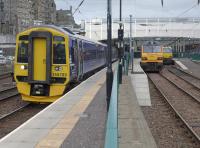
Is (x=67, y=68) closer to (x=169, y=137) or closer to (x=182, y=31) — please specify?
(x=169, y=137)

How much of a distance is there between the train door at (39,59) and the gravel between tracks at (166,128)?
4.09 metres

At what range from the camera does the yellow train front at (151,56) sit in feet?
147

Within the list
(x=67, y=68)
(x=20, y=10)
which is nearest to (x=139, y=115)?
(x=67, y=68)

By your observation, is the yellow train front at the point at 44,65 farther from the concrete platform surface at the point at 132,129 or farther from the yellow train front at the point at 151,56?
the yellow train front at the point at 151,56

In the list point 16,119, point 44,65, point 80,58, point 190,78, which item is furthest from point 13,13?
point 16,119

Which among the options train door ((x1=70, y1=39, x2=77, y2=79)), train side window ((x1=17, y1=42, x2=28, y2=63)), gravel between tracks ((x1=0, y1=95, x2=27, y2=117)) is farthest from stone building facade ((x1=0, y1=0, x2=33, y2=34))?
train side window ((x1=17, y1=42, x2=28, y2=63))

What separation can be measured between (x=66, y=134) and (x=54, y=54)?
8.43 m

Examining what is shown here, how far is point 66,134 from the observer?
1049 centimetres

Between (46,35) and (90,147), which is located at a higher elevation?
(46,35)

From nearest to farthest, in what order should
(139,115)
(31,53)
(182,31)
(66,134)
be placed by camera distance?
(66,134) < (139,115) < (31,53) < (182,31)

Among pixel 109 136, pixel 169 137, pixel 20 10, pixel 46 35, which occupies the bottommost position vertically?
pixel 169 137

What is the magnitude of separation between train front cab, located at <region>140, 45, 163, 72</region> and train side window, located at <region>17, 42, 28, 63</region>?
26692 millimetres

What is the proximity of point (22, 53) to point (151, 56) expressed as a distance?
27.0m

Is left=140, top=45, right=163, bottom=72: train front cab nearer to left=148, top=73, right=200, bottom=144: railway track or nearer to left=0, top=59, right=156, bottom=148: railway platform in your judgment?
left=148, top=73, right=200, bottom=144: railway track
